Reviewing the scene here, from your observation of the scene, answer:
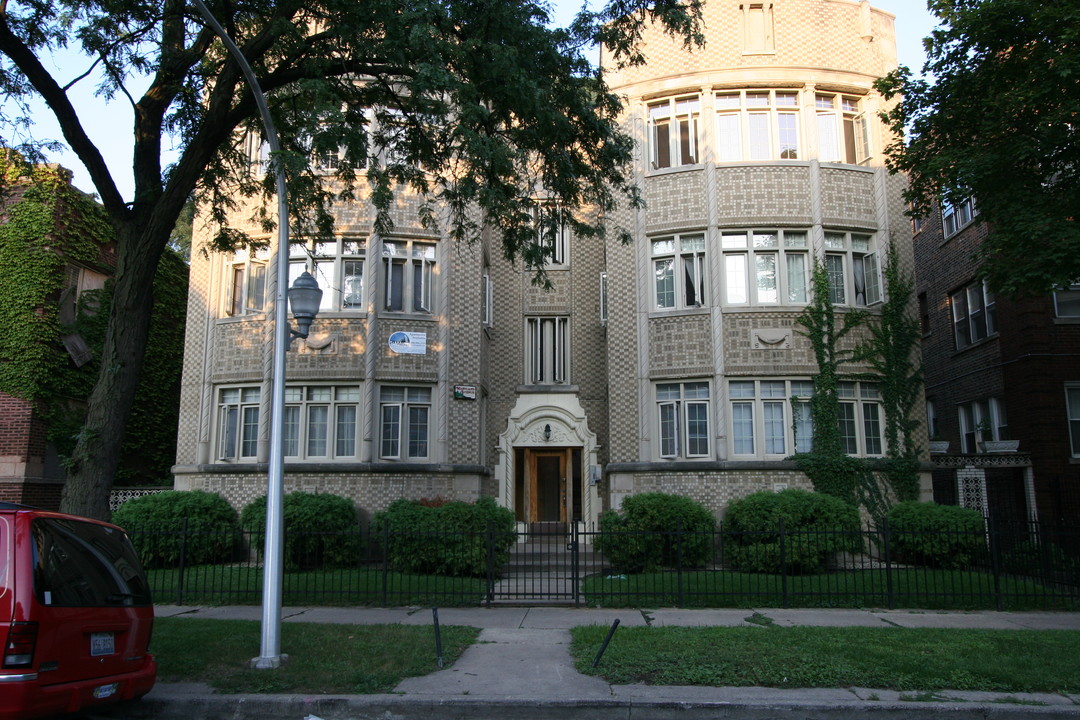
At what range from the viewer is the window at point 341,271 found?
741 inches

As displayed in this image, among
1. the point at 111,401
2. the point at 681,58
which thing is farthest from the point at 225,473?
the point at 681,58

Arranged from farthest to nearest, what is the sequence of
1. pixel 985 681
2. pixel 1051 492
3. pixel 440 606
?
1. pixel 1051 492
2. pixel 440 606
3. pixel 985 681

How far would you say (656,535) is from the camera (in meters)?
15.2

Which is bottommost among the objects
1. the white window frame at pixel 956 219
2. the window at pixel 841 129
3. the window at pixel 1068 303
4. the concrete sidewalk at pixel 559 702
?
the concrete sidewalk at pixel 559 702

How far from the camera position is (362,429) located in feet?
59.7

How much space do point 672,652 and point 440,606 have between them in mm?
4860

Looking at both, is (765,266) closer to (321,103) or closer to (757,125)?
(757,125)

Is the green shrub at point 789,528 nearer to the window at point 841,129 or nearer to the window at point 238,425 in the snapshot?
the window at point 841,129

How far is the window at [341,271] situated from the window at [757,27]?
1037 centimetres

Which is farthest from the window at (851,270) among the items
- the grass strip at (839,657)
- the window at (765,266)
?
the grass strip at (839,657)

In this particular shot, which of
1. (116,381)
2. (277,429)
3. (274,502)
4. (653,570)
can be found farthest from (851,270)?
(116,381)

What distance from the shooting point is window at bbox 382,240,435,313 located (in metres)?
19.0

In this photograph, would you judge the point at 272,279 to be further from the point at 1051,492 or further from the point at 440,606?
the point at 1051,492

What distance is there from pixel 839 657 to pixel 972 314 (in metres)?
17.3
